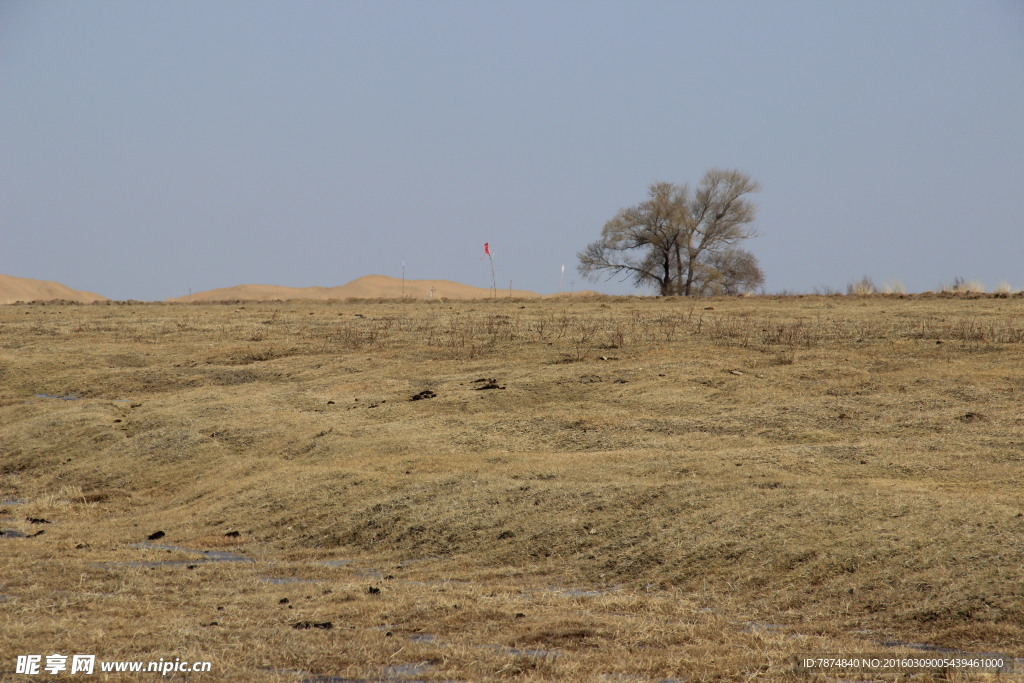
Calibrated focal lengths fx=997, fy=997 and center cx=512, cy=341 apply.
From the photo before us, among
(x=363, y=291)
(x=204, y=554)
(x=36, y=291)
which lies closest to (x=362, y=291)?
(x=363, y=291)

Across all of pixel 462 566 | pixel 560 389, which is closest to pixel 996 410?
pixel 560 389

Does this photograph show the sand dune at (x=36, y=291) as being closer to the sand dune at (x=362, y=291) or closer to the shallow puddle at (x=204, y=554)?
the sand dune at (x=362, y=291)

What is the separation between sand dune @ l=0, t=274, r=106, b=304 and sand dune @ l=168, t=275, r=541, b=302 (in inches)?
284

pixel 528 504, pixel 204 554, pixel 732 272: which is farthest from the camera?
pixel 732 272

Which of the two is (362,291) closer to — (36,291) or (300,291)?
(300,291)

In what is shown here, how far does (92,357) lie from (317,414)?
8.25m

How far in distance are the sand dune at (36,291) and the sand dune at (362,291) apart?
722 cm

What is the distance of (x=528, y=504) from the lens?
9539 millimetres

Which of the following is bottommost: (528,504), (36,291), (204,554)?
(204,554)

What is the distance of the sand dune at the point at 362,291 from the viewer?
70.3 metres

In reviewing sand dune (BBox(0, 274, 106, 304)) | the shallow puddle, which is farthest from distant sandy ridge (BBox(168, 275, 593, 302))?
the shallow puddle

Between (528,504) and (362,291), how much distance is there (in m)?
66.0

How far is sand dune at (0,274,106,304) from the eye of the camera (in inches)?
2517

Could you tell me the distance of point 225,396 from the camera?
16.5 meters
